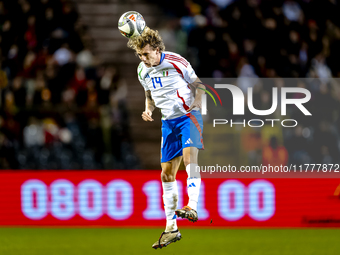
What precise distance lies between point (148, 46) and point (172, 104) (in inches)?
26.8

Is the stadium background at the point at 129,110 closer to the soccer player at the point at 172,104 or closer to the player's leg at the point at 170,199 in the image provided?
the player's leg at the point at 170,199

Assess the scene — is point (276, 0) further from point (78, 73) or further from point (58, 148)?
point (58, 148)

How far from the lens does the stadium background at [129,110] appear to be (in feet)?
23.3

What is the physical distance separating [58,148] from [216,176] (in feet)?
10.3

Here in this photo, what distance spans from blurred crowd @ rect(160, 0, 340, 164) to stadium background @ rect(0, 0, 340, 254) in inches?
1.1

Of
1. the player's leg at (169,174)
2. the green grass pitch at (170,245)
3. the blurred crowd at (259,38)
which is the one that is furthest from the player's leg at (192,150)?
the blurred crowd at (259,38)

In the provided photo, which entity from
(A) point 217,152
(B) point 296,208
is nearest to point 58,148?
(A) point 217,152

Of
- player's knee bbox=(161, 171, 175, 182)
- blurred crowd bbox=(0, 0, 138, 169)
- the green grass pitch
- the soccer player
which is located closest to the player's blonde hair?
the soccer player

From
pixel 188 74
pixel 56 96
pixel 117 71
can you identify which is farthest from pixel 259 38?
pixel 188 74

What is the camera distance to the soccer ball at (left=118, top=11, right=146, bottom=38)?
15.0 feet

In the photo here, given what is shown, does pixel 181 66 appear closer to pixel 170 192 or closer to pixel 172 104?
pixel 172 104

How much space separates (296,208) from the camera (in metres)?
7.72

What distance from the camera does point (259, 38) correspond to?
9867mm

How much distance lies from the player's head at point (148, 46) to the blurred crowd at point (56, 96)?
401 cm
